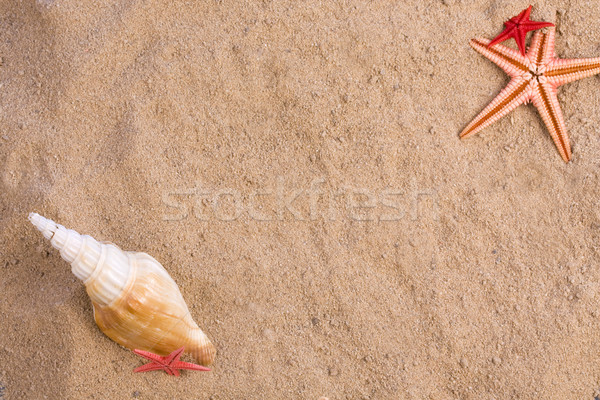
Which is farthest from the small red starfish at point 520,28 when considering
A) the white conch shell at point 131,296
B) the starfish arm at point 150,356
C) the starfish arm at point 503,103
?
the starfish arm at point 150,356

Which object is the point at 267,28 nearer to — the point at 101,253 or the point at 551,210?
the point at 101,253

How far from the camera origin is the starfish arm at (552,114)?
2.62 metres

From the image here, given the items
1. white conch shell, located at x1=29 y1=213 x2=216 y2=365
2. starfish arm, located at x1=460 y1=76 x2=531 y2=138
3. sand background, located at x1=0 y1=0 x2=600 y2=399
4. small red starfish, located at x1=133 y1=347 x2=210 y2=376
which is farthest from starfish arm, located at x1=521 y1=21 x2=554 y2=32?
small red starfish, located at x1=133 y1=347 x2=210 y2=376

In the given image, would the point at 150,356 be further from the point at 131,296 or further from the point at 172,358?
the point at 131,296

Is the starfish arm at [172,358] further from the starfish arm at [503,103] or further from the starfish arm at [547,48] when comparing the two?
the starfish arm at [547,48]

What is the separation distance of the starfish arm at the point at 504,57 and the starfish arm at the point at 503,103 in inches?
1.8

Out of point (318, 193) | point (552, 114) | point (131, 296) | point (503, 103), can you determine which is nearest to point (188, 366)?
point (131, 296)

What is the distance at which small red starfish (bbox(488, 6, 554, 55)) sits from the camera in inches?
103

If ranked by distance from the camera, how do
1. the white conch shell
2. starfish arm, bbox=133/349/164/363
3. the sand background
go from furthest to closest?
the sand background < starfish arm, bbox=133/349/164/363 < the white conch shell

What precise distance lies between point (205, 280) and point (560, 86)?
2.12m

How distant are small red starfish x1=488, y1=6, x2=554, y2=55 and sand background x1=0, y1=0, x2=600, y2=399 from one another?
88mm

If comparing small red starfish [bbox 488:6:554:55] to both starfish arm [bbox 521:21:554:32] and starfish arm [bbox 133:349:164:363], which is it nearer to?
starfish arm [bbox 521:21:554:32]

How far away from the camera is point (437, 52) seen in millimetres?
2723

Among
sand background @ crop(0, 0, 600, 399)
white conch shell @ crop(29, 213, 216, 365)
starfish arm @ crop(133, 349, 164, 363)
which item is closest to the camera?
white conch shell @ crop(29, 213, 216, 365)
